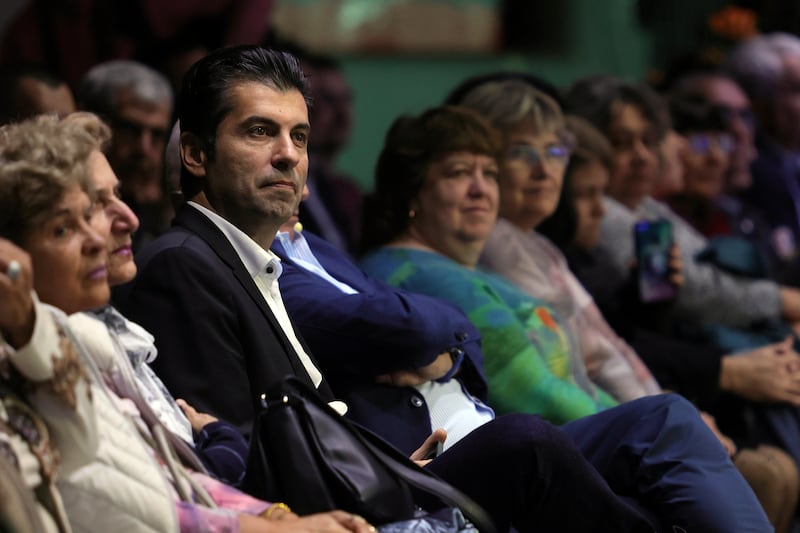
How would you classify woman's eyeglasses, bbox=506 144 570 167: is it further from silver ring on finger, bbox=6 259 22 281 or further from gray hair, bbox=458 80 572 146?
silver ring on finger, bbox=6 259 22 281

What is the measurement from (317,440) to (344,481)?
0.08 metres

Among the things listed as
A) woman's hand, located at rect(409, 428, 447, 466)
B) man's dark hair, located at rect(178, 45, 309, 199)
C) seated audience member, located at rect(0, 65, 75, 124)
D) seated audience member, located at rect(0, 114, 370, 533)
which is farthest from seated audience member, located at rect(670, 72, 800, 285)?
seated audience member, located at rect(0, 114, 370, 533)

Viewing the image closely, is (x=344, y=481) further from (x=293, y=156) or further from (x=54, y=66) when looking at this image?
(x=54, y=66)

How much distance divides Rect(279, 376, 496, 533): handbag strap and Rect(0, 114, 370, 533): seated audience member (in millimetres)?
168

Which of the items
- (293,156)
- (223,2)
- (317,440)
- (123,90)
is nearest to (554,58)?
(223,2)

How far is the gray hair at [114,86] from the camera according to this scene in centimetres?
437

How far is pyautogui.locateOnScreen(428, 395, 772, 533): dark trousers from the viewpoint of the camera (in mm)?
2629

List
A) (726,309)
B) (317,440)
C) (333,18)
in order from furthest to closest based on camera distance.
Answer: (333,18) → (726,309) → (317,440)

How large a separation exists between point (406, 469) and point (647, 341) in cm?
221

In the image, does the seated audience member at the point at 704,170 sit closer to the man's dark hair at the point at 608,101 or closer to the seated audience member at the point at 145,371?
the man's dark hair at the point at 608,101

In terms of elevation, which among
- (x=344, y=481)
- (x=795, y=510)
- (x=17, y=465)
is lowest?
(x=795, y=510)

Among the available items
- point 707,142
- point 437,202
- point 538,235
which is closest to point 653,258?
point 538,235

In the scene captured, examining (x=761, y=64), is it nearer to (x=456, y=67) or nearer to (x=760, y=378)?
(x=456, y=67)

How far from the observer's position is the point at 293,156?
284 cm
